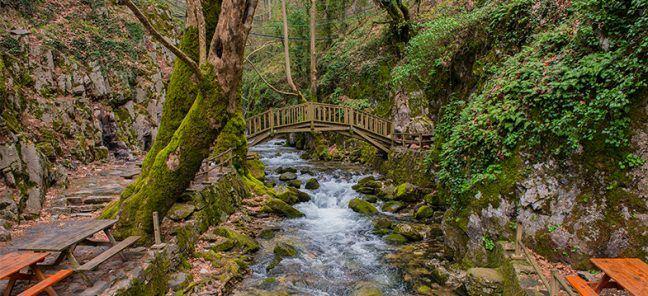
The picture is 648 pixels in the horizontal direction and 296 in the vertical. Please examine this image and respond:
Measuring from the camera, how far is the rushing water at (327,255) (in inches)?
254

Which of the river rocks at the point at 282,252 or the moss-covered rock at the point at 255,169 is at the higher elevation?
the moss-covered rock at the point at 255,169

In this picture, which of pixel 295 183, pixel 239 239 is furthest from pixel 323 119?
pixel 239 239

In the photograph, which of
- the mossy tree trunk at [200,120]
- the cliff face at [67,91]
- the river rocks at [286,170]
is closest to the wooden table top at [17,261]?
the mossy tree trunk at [200,120]

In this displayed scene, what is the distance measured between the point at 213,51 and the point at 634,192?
23.8 feet

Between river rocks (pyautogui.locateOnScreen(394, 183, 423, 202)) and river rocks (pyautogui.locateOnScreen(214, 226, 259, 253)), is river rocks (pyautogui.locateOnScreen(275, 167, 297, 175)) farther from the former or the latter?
river rocks (pyautogui.locateOnScreen(214, 226, 259, 253))

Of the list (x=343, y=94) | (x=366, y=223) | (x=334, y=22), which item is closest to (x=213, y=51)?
(x=366, y=223)

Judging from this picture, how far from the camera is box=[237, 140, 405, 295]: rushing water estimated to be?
21.2ft

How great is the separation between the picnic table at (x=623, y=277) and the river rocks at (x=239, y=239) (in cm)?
599

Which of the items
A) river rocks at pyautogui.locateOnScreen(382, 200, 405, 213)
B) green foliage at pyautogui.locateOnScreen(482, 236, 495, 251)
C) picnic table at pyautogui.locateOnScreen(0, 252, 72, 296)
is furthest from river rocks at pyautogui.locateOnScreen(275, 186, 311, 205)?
picnic table at pyautogui.locateOnScreen(0, 252, 72, 296)

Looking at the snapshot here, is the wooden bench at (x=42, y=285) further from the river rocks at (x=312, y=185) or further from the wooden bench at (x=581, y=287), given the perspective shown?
the river rocks at (x=312, y=185)

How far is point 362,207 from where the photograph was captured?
10734 mm

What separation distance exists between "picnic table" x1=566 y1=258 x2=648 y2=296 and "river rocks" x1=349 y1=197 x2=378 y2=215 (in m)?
6.68

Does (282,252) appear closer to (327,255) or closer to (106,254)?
(327,255)

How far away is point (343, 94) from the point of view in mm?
20109
